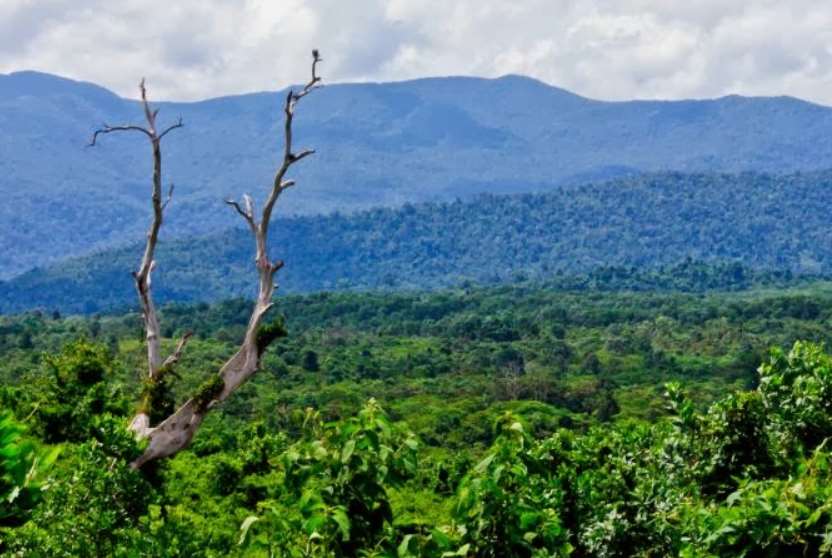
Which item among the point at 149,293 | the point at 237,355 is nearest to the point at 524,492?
the point at 237,355

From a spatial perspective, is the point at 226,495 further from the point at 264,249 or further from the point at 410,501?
the point at 264,249

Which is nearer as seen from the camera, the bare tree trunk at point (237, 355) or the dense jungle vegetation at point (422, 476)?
the dense jungle vegetation at point (422, 476)

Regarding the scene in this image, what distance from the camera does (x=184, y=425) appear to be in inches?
647

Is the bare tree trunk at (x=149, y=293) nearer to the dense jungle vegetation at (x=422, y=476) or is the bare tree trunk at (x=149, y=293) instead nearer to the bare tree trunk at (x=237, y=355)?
the bare tree trunk at (x=237, y=355)

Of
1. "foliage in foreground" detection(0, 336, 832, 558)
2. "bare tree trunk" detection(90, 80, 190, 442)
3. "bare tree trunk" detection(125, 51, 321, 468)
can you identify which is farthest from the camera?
"bare tree trunk" detection(90, 80, 190, 442)

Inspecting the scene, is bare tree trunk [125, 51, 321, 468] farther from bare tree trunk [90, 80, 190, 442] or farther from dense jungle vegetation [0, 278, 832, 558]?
dense jungle vegetation [0, 278, 832, 558]

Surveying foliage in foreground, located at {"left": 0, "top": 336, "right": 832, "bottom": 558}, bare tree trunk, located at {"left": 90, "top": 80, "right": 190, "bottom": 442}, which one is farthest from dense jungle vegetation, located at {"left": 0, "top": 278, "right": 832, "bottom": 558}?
bare tree trunk, located at {"left": 90, "top": 80, "right": 190, "bottom": 442}

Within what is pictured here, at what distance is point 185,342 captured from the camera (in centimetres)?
1689

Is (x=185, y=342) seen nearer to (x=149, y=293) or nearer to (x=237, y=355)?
(x=237, y=355)

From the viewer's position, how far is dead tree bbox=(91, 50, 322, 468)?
53.7ft

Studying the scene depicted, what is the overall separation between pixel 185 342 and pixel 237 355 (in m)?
0.80

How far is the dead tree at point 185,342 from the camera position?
16.4 meters

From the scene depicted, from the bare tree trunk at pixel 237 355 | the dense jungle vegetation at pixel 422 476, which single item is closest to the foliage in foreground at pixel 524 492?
the dense jungle vegetation at pixel 422 476

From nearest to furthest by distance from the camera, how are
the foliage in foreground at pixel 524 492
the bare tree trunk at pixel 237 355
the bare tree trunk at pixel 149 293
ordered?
the foliage in foreground at pixel 524 492
the bare tree trunk at pixel 237 355
the bare tree trunk at pixel 149 293
